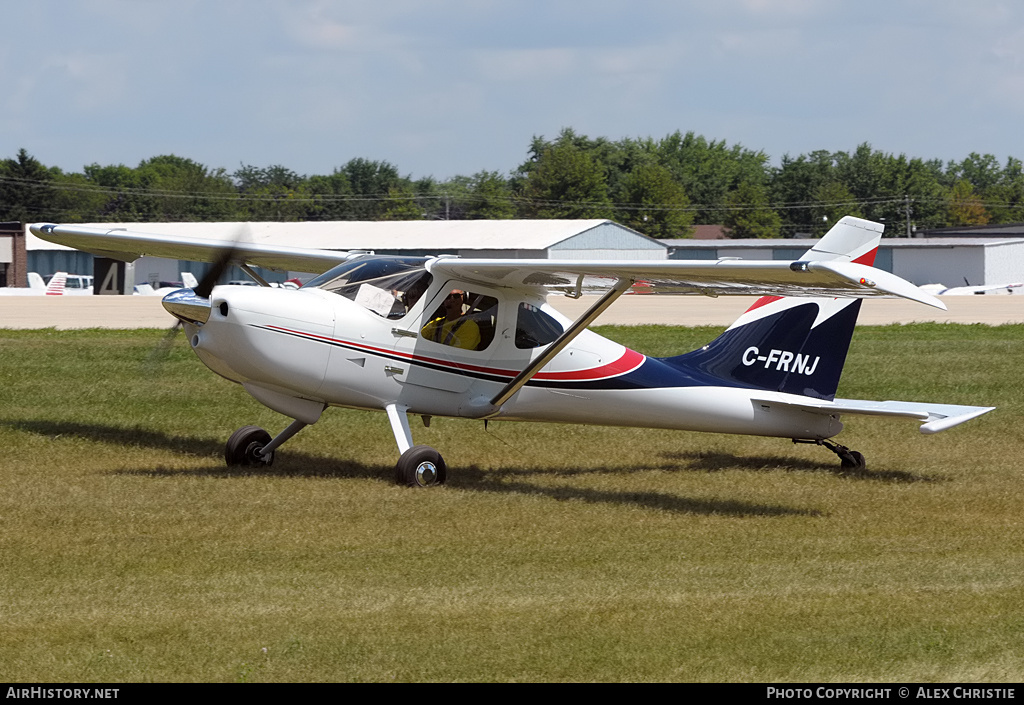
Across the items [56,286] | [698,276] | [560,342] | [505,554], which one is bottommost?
[56,286]

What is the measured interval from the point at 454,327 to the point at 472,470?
6.03 feet

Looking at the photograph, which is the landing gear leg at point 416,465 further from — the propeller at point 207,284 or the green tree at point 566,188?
the green tree at point 566,188

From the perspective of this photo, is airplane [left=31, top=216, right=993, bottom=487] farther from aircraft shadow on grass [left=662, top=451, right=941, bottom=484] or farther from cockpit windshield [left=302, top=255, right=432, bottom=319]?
aircraft shadow on grass [left=662, top=451, right=941, bottom=484]

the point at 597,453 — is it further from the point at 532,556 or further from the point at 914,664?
the point at 914,664

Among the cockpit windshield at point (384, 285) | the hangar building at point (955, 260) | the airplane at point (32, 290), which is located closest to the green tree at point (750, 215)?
the hangar building at point (955, 260)

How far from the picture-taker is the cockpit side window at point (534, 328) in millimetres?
12945

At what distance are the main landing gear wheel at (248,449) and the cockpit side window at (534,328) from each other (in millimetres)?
2968

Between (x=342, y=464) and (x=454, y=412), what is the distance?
1723mm

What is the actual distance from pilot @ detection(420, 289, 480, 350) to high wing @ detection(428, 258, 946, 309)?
264mm

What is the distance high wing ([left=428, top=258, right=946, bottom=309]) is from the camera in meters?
9.34

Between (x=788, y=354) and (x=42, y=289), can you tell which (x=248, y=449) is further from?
(x=42, y=289)

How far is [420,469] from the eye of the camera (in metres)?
12.1

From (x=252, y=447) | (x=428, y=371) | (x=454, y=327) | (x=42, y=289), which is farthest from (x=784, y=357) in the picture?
(x=42, y=289)

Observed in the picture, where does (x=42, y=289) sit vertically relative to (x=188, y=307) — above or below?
below
